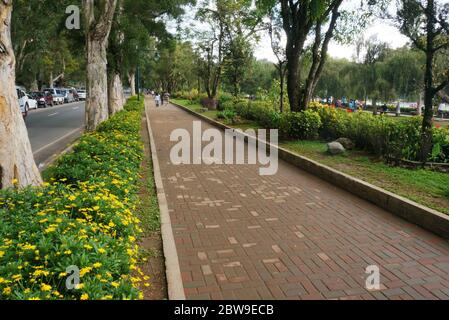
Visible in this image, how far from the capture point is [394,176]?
24.5ft

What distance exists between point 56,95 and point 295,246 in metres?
40.9

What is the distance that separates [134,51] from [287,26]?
10547 mm

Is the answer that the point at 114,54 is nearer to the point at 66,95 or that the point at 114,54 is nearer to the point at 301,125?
the point at 301,125

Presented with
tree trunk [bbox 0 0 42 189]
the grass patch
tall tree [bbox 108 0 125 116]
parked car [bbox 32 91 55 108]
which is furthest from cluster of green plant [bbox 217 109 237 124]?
parked car [bbox 32 91 55 108]

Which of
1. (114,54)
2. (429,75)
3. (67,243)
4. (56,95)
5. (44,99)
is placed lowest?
(67,243)

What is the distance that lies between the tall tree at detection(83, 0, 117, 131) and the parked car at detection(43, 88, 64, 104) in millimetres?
29660

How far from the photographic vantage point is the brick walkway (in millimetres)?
3666

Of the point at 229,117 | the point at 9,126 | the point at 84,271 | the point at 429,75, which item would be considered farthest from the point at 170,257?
the point at 229,117

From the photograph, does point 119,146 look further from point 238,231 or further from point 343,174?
point 343,174

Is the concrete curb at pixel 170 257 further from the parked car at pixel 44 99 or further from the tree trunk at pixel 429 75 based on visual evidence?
the parked car at pixel 44 99

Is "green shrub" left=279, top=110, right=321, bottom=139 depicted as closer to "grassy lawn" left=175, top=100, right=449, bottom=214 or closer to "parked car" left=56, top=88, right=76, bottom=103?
"grassy lawn" left=175, top=100, right=449, bottom=214

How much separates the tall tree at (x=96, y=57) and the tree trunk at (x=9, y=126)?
21.7 feet

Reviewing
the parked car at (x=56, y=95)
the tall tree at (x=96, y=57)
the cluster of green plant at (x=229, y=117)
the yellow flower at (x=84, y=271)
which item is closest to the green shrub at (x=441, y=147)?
the yellow flower at (x=84, y=271)

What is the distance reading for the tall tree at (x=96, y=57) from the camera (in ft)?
37.0
